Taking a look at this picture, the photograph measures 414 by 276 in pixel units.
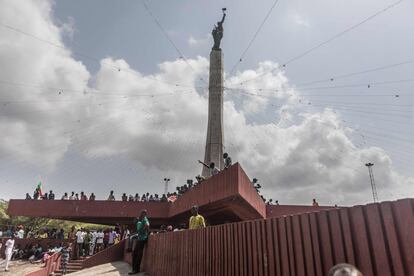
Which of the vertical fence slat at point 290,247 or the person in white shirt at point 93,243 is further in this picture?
the person in white shirt at point 93,243

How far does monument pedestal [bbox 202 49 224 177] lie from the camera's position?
1089 inches

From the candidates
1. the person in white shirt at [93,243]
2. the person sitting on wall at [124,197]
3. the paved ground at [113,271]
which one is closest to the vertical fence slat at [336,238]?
the paved ground at [113,271]

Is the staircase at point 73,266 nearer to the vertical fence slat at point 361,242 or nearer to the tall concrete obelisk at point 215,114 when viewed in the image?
the tall concrete obelisk at point 215,114

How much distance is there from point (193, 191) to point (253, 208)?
11.5 feet

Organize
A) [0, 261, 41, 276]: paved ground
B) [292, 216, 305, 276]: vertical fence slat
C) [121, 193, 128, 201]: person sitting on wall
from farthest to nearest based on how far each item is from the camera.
→ 1. [121, 193, 128, 201]: person sitting on wall
2. [0, 261, 41, 276]: paved ground
3. [292, 216, 305, 276]: vertical fence slat

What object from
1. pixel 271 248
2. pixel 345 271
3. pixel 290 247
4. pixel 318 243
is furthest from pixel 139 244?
pixel 345 271

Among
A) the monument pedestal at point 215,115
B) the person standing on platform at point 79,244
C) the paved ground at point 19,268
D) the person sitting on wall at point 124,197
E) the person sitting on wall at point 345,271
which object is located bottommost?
the paved ground at point 19,268

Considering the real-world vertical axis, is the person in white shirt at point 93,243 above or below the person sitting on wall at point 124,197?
below

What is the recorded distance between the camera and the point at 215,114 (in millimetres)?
29047

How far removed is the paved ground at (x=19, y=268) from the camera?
16.7 metres

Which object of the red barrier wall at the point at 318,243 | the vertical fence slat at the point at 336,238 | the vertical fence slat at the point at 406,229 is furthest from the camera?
the vertical fence slat at the point at 336,238

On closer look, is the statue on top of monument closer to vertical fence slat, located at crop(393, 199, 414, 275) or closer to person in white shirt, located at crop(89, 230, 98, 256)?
person in white shirt, located at crop(89, 230, 98, 256)

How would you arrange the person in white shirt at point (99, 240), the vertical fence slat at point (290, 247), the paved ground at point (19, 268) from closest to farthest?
Answer: the vertical fence slat at point (290, 247), the paved ground at point (19, 268), the person in white shirt at point (99, 240)

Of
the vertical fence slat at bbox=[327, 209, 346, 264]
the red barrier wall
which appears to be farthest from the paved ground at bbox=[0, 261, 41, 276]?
the vertical fence slat at bbox=[327, 209, 346, 264]
